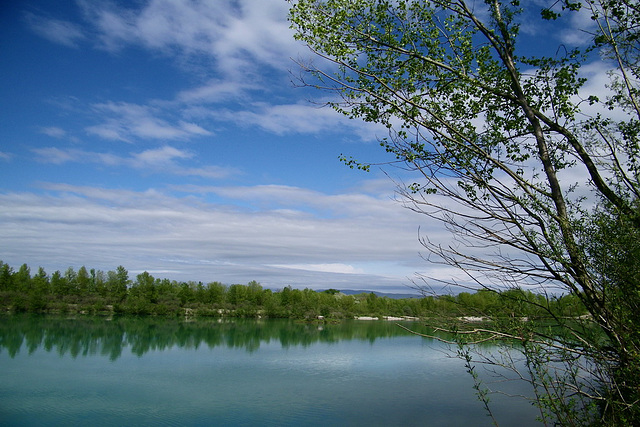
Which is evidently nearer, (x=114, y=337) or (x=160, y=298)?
(x=114, y=337)

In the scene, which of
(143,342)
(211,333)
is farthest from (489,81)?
(211,333)

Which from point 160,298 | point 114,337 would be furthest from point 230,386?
point 160,298

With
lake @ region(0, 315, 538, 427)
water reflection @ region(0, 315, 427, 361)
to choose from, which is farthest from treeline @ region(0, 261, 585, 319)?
lake @ region(0, 315, 538, 427)

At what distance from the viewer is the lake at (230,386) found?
544 inches

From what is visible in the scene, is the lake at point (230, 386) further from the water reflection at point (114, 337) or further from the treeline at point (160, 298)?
the treeline at point (160, 298)

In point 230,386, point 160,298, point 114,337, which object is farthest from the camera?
point 160,298

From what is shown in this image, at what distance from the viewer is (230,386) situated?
18.1m

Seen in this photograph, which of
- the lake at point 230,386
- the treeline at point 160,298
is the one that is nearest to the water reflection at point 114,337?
the lake at point 230,386

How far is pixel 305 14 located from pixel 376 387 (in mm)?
17725

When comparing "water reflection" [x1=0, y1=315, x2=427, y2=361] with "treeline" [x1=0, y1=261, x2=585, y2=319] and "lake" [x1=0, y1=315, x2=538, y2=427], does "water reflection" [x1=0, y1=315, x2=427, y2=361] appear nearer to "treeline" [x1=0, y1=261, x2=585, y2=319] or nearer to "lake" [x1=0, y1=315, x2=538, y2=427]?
"lake" [x1=0, y1=315, x2=538, y2=427]

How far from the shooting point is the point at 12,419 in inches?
511

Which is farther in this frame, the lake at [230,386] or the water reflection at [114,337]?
the water reflection at [114,337]

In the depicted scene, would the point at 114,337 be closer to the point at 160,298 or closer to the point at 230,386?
the point at 230,386

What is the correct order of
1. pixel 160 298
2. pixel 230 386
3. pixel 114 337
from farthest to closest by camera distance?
pixel 160 298 < pixel 114 337 < pixel 230 386
